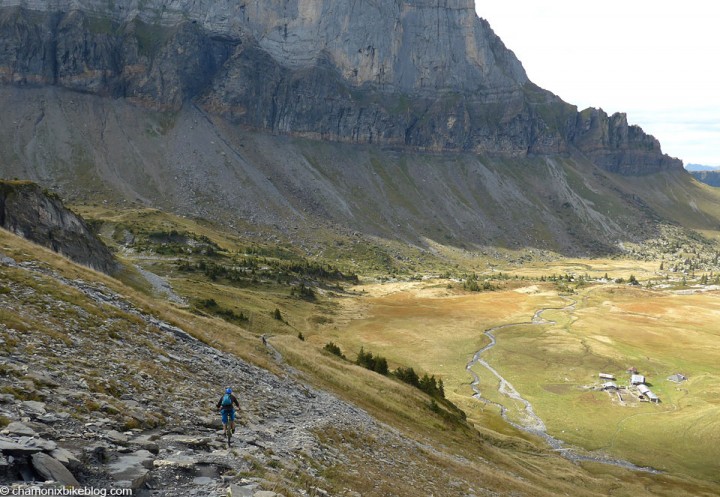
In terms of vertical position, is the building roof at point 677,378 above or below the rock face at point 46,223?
below

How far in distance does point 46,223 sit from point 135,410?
5386 cm

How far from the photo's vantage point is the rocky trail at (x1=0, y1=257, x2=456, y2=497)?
44.2 feet

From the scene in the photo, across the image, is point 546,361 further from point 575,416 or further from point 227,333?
point 227,333

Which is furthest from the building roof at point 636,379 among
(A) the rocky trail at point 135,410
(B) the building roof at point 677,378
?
(A) the rocky trail at point 135,410

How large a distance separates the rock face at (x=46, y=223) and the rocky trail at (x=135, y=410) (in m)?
31.7

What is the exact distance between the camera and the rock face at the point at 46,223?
55.8 meters

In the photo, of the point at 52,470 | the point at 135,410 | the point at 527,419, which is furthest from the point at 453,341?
the point at 52,470

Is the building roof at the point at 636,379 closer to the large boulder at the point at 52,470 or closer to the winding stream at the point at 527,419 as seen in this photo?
the winding stream at the point at 527,419

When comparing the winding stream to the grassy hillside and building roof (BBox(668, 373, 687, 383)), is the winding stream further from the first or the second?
building roof (BBox(668, 373, 687, 383))

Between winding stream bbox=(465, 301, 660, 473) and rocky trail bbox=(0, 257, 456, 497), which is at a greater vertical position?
rocky trail bbox=(0, 257, 456, 497)

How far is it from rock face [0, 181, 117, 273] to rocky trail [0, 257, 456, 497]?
31.7 metres

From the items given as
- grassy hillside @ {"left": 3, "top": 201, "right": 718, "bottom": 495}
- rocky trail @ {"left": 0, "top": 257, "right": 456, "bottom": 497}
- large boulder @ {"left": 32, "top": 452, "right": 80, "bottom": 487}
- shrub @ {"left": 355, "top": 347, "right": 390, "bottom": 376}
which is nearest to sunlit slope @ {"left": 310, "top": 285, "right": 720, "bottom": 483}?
grassy hillside @ {"left": 3, "top": 201, "right": 718, "bottom": 495}

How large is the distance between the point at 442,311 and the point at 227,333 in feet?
307

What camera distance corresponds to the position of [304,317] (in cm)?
10919
